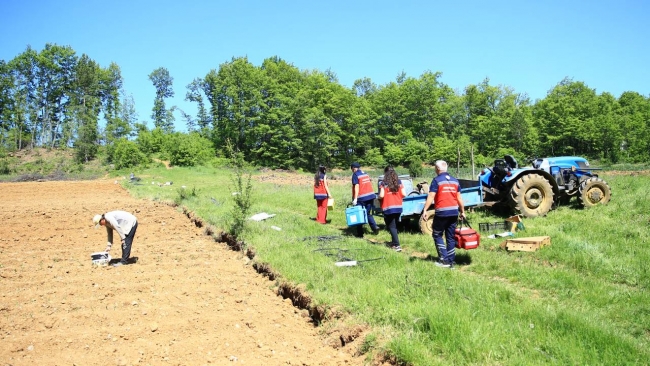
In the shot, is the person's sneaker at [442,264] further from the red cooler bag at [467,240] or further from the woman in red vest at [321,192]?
the woman in red vest at [321,192]

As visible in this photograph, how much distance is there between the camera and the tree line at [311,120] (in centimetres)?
5422

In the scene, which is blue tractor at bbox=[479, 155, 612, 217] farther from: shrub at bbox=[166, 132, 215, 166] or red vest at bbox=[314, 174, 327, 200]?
shrub at bbox=[166, 132, 215, 166]

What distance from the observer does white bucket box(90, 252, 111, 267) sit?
8844 mm

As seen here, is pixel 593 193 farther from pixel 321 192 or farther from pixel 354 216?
pixel 321 192

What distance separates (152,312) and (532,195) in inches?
383

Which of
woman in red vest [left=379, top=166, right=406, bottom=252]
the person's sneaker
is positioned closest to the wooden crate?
the person's sneaker

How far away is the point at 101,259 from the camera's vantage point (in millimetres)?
8906

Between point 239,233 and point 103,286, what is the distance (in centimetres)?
363

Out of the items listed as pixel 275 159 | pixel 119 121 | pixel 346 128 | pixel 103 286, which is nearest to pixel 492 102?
pixel 346 128

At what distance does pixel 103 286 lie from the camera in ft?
24.2

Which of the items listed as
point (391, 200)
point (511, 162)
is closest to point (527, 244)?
point (391, 200)

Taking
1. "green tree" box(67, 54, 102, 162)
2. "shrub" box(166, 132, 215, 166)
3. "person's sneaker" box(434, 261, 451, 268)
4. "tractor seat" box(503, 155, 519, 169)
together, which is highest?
"green tree" box(67, 54, 102, 162)

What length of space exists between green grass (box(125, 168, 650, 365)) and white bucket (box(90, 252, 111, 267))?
2905 mm

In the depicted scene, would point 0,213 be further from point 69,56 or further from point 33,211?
point 69,56
